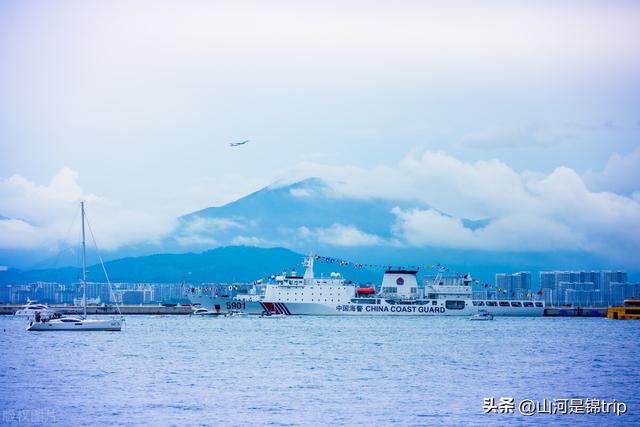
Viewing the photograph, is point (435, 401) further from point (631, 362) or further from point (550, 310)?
point (550, 310)

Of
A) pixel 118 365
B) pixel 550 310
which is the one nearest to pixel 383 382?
pixel 118 365

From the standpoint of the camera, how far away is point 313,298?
8412 centimetres

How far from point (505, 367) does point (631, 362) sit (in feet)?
23.6

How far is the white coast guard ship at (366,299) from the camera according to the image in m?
84.1

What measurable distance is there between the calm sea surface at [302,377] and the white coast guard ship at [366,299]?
975 inches

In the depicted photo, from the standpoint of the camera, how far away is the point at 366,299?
284 feet

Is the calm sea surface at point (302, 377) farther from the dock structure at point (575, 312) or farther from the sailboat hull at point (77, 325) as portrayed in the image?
the dock structure at point (575, 312)
